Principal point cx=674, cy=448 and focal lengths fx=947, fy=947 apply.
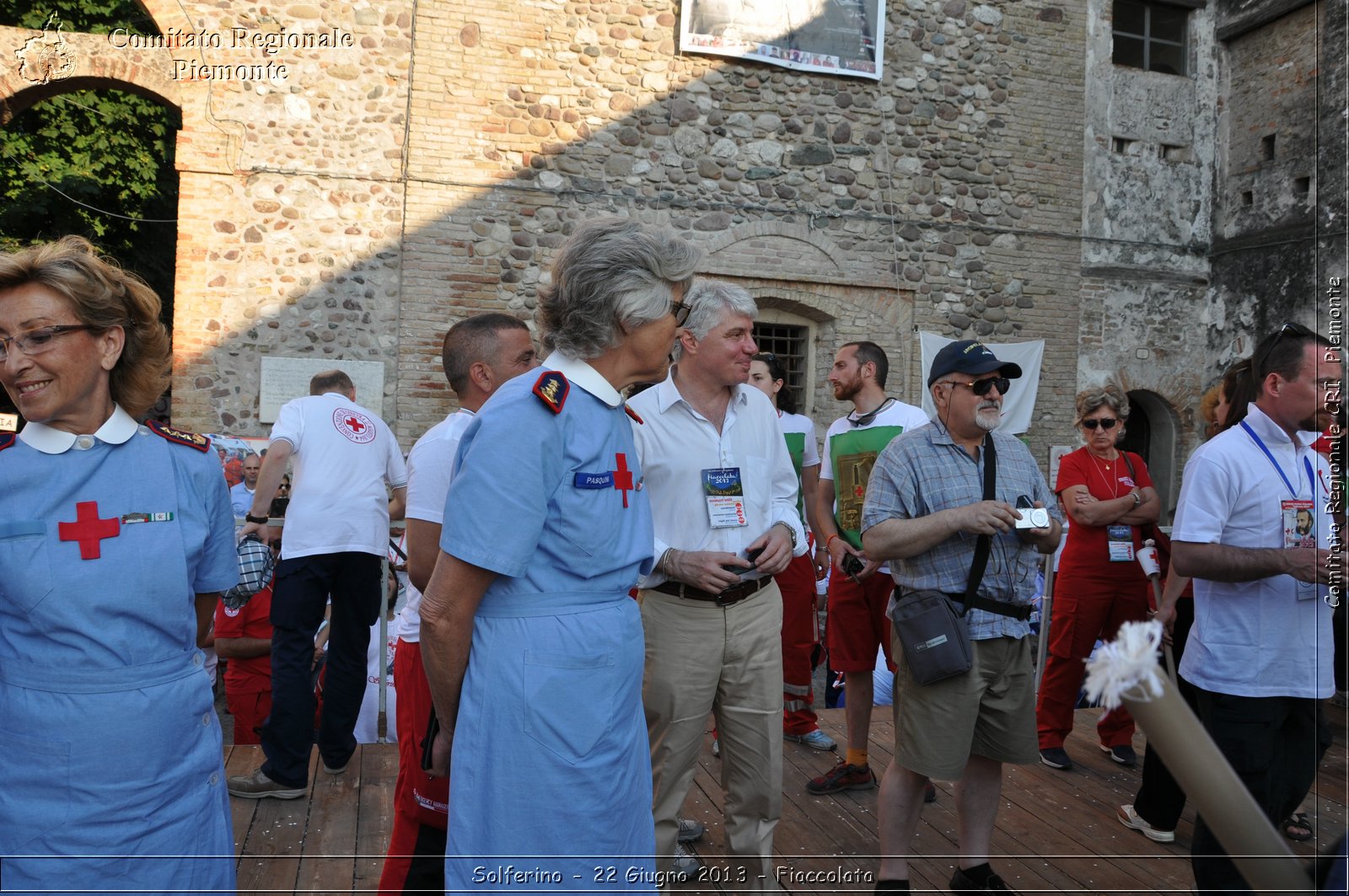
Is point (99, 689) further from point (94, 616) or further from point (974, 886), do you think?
point (974, 886)

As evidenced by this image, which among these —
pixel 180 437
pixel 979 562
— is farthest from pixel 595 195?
pixel 180 437

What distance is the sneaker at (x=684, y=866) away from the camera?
350 centimetres

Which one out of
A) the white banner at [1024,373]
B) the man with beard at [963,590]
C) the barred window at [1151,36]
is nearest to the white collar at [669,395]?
the man with beard at [963,590]

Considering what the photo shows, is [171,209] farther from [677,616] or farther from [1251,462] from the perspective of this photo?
[1251,462]

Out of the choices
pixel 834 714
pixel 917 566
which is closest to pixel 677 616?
pixel 917 566

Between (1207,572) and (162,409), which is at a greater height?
(162,409)

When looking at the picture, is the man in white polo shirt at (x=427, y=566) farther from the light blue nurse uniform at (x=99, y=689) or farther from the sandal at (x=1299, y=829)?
the sandal at (x=1299, y=829)

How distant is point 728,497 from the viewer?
3285mm

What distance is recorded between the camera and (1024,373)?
11.5 metres

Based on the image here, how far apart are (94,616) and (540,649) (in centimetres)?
93

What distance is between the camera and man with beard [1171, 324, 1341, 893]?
9.95ft

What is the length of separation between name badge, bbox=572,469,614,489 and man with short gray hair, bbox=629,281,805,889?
3.40 ft

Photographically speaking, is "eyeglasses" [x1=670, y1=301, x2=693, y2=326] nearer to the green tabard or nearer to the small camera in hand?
the small camera in hand

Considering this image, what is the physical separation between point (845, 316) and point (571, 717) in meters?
9.79
